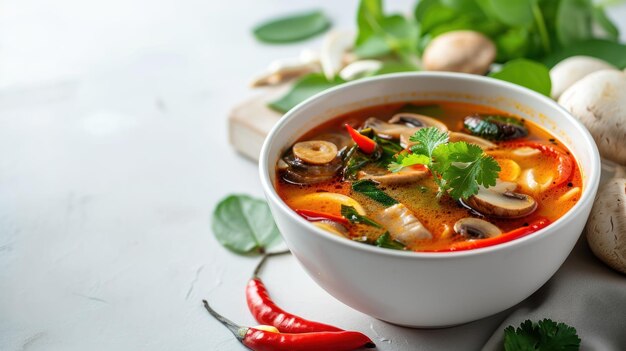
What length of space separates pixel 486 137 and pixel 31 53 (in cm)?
325

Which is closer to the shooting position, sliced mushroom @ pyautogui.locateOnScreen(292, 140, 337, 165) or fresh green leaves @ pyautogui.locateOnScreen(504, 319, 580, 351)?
fresh green leaves @ pyautogui.locateOnScreen(504, 319, 580, 351)

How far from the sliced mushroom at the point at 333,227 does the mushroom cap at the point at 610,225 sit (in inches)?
37.5

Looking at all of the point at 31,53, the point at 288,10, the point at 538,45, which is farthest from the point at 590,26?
the point at 31,53

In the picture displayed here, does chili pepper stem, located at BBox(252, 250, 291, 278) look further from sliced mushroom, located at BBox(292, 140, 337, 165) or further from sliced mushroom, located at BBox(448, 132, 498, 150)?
sliced mushroom, located at BBox(448, 132, 498, 150)

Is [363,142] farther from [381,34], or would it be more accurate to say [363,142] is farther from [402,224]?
[381,34]

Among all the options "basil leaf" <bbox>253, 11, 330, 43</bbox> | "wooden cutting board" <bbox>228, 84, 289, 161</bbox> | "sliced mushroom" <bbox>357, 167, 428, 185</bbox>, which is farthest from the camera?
"basil leaf" <bbox>253, 11, 330, 43</bbox>

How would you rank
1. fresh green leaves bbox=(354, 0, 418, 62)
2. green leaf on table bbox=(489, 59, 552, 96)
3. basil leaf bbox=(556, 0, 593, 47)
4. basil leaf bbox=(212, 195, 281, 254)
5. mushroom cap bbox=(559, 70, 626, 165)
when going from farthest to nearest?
fresh green leaves bbox=(354, 0, 418, 62) < basil leaf bbox=(556, 0, 593, 47) < green leaf on table bbox=(489, 59, 552, 96) < basil leaf bbox=(212, 195, 281, 254) < mushroom cap bbox=(559, 70, 626, 165)

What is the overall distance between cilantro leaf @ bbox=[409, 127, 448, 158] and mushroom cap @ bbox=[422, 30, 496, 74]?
4.39ft

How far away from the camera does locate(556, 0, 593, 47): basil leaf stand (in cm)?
414

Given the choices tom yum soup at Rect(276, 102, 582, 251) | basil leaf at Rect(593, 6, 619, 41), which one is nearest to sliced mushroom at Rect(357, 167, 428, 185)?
tom yum soup at Rect(276, 102, 582, 251)

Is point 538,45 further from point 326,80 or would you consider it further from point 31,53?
point 31,53

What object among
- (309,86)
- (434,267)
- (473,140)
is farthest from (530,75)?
(434,267)

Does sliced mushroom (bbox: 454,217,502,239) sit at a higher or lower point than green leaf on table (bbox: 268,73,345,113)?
higher

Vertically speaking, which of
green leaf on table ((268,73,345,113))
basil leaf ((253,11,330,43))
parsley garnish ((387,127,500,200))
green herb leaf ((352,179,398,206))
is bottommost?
basil leaf ((253,11,330,43))
